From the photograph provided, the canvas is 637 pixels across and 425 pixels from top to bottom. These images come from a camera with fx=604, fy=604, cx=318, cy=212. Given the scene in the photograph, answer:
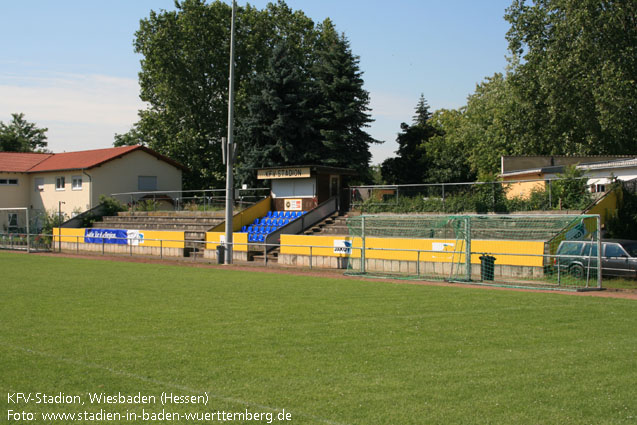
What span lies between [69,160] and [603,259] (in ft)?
144

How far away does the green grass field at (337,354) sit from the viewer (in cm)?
614

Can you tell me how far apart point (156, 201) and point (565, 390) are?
41338mm

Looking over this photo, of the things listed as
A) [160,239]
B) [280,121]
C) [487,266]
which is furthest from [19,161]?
[487,266]

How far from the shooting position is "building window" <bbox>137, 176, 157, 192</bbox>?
48.8m

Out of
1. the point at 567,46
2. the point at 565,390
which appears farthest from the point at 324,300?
the point at 567,46

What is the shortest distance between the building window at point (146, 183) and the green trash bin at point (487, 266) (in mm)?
34864

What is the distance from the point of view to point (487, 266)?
20.3m

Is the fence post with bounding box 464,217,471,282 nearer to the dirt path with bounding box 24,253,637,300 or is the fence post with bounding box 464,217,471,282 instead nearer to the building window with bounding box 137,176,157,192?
the dirt path with bounding box 24,253,637,300

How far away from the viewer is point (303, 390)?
664 centimetres

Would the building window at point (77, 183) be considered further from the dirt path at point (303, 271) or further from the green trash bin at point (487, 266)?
the green trash bin at point (487, 266)

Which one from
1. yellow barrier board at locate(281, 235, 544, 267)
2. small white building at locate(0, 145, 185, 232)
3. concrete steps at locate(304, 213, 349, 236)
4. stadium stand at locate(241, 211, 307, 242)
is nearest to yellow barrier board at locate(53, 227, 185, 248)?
stadium stand at locate(241, 211, 307, 242)

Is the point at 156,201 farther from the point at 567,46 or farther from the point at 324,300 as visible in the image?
the point at 324,300
